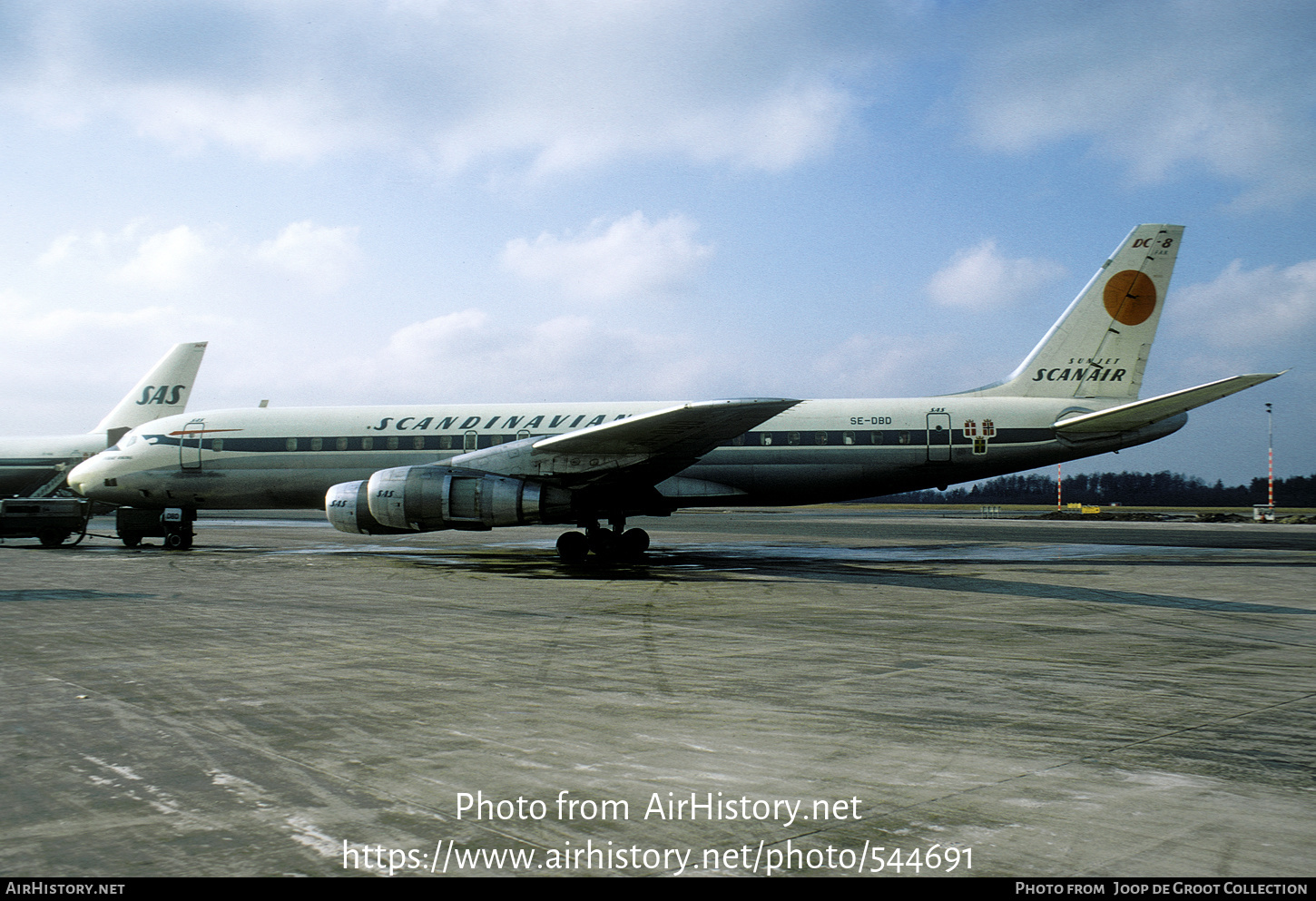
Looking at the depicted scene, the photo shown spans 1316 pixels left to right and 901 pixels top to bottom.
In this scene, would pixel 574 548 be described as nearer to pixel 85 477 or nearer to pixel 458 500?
pixel 458 500

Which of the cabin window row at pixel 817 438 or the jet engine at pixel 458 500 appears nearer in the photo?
the jet engine at pixel 458 500

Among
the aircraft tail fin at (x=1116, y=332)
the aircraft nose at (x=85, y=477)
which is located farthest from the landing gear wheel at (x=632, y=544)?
the aircraft nose at (x=85, y=477)

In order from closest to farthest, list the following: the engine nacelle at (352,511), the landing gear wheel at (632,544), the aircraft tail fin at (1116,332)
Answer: the engine nacelle at (352,511) → the landing gear wheel at (632,544) → the aircraft tail fin at (1116,332)

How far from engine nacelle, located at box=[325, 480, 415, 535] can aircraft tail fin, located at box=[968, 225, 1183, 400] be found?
14075 millimetres

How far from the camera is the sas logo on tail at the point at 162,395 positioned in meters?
40.2

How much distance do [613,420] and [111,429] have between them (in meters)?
35.2

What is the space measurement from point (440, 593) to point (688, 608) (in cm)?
376

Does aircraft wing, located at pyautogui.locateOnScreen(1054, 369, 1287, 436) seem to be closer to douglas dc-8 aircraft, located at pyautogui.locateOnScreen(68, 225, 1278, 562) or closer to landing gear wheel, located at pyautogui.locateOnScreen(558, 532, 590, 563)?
douglas dc-8 aircraft, located at pyautogui.locateOnScreen(68, 225, 1278, 562)

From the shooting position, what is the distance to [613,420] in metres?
18.3

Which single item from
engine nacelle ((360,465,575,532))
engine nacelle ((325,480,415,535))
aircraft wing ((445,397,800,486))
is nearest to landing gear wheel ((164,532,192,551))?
engine nacelle ((325,480,415,535))

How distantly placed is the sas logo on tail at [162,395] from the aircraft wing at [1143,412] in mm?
39593

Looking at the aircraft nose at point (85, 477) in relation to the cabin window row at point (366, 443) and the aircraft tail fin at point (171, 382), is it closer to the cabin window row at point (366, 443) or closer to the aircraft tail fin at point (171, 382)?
the cabin window row at point (366, 443)

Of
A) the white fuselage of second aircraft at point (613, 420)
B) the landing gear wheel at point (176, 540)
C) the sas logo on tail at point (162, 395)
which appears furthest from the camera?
the sas logo on tail at point (162, 395)

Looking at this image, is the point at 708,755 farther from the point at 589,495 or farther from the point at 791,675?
the point at 589,495
